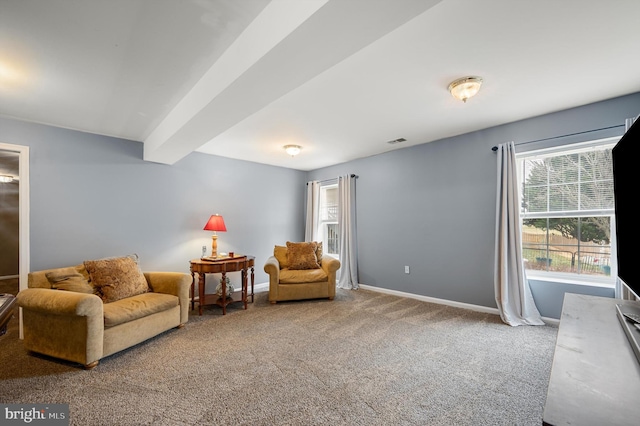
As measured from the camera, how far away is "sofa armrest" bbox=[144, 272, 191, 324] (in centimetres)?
317

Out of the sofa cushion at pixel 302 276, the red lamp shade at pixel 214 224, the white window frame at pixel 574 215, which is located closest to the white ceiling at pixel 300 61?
the white window frame at pixel 574 215

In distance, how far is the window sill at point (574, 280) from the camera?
2895mm

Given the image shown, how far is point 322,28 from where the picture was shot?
1.33 meters

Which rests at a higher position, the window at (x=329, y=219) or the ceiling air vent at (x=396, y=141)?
the ceiling air vent at (x=396, y=141)

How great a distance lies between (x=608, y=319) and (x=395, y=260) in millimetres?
3199

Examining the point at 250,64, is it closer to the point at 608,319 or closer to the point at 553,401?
the point at 553,401

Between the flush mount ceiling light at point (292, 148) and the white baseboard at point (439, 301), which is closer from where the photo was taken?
the white baseboard at point (439, 301)

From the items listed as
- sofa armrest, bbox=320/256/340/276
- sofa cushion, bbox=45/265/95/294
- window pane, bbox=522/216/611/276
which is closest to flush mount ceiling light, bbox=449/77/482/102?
window pane, bbox=522/216/611/276

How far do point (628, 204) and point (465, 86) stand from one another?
1.40m

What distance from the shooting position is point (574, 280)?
310 centimetres

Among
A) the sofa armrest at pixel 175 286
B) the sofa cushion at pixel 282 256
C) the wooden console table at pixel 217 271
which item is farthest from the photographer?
the sofa cushion at pixel 282 256

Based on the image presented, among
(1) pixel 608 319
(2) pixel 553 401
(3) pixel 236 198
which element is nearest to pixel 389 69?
(1) pixel 608 319

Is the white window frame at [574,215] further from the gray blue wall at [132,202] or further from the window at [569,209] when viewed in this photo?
the gray blue wall at [132,202]

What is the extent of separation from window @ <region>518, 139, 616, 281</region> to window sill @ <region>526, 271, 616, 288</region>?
3 cm
